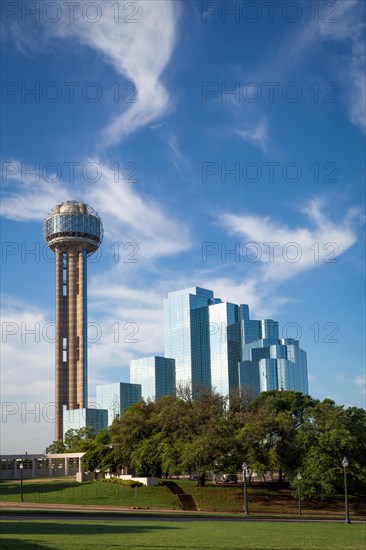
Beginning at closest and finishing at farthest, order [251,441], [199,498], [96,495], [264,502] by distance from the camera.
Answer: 1. [264,502]
2. [199,498]
3. [96,495]
4. [251,441]

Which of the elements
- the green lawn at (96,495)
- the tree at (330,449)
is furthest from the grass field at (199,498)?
the tree at (330,449)

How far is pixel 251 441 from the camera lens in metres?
Answer: 76.1

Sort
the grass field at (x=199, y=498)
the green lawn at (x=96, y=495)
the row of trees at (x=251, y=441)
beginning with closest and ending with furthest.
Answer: the grass field at (x=199, y=498) < the green lawn at (x=96, y=495) < the row of trees at (x=251, y=441)

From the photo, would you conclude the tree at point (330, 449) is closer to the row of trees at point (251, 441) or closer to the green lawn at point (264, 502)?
the row of trees at point (251, 441)

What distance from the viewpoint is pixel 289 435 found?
78.0m

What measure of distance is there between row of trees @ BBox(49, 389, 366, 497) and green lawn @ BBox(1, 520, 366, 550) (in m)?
31.3

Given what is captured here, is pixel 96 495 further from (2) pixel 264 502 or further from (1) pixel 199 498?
(2) pixel 264 502

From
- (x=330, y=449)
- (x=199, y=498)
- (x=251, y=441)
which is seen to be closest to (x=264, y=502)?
(x=251, y=441)

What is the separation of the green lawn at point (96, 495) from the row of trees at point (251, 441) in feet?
14.5

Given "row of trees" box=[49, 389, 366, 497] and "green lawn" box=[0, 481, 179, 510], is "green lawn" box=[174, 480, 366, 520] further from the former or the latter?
"green lawn" box=[0, 481, 179, 510]

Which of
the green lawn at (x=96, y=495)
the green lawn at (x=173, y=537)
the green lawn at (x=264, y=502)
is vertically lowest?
the green lawn at (x=264, y=502)

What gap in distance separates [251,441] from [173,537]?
147ft

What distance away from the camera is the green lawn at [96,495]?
7131cm

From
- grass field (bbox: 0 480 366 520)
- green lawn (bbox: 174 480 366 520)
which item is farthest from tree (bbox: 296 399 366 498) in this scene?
grass field (bbox: 0 480 366 520)
